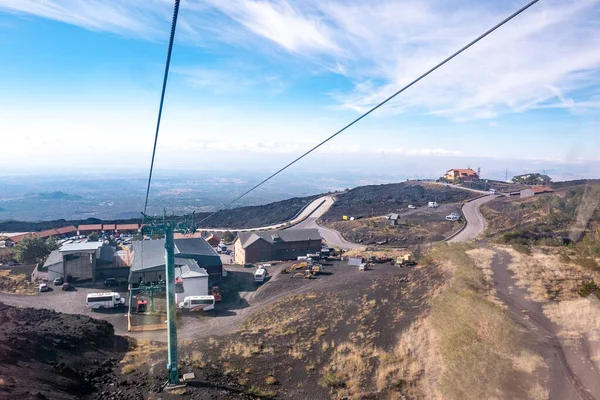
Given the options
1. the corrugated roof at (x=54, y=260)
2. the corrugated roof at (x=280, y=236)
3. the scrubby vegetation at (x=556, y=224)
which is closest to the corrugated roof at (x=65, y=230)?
the corrugated roof at (x=54, y=260)

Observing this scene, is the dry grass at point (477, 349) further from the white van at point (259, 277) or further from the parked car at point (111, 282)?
the parked car at point (111, 282)

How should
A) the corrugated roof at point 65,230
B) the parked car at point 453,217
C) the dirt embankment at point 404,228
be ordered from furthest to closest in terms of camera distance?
1. the corrugated roof at point 65,230
2. the parked car at point 453,217
3. the dirt embankment at point 404,228

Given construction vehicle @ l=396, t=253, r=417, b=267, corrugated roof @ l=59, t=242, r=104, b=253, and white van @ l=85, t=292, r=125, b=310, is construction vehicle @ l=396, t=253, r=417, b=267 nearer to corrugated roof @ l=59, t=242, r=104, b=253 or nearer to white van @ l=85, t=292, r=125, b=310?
white van @ l=85, t=292, r=125, b=310

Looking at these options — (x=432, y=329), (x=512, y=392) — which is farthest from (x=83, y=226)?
(x=512, y=392)

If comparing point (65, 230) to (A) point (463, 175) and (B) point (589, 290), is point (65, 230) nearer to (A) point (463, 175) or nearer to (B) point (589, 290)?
(B) point (589, 290)

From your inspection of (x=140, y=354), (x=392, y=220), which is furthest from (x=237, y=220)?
(x=140, y=354)

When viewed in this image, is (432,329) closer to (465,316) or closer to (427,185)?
(465,316)

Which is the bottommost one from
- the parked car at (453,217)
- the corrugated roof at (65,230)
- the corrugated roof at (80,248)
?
the corrugated roof at (65,230)
